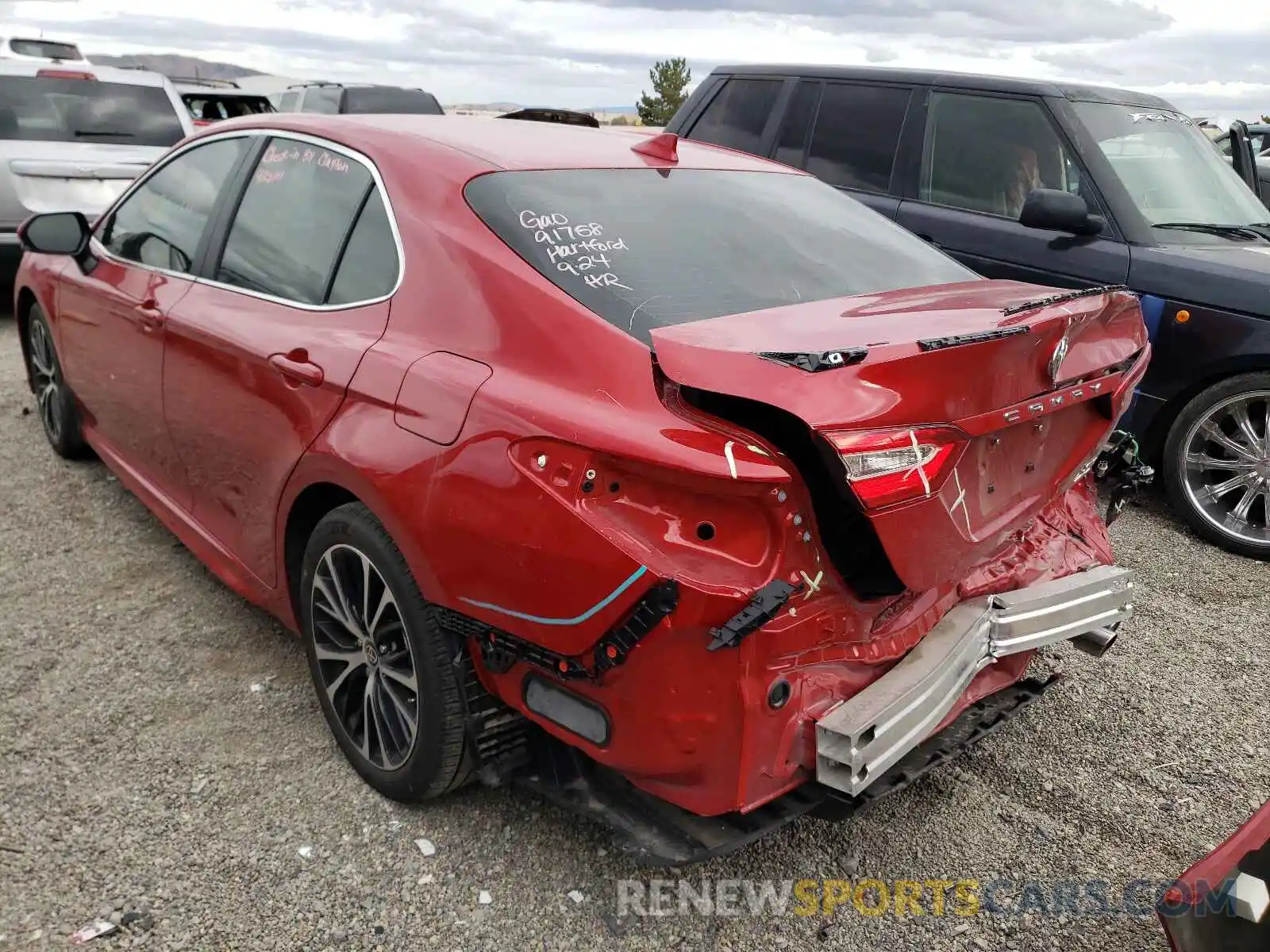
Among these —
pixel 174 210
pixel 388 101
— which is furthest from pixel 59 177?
pixel 388 101

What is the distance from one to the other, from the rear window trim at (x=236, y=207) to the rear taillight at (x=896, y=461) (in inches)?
49.0

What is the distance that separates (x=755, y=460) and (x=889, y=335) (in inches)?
15.2

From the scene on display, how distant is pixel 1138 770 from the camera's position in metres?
2.89

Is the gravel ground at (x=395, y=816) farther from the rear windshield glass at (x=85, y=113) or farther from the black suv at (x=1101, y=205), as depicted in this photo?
the rear windshield glass at (x=85, y=113)

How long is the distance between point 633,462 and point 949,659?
0.89 m

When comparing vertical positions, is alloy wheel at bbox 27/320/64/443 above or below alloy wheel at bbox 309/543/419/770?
below

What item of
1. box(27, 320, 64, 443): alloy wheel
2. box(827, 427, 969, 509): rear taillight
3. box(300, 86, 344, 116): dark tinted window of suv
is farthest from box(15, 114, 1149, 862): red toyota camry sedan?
box(300, 86, 344, 116): dark tinted window of suv

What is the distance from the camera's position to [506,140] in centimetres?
278

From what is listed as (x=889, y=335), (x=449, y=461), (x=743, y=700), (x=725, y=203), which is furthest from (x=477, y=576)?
(x=725, y=203)

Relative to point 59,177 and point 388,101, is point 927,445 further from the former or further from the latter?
point 388,101

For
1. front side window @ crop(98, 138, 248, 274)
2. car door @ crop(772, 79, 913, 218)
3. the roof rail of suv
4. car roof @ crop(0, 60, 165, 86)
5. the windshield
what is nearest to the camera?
front side window @ crop(98, 138, 248, 274)

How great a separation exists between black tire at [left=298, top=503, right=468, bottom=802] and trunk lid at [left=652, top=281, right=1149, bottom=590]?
0.88m

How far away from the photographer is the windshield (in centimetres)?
491

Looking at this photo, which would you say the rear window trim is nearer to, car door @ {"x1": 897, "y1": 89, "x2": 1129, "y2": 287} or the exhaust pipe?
the exhaust pipe
